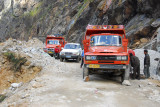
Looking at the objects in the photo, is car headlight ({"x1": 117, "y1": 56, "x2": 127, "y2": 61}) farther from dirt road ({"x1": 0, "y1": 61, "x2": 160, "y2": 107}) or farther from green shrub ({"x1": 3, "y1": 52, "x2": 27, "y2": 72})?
green shrub ({"x1": 3, "y1": 52, "x2": 27, "y2": 72})

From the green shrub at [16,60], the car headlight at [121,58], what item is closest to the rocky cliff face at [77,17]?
the green shrub at [16,60]

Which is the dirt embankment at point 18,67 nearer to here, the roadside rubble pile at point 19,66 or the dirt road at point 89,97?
the roadside rubble pile at point 19,66

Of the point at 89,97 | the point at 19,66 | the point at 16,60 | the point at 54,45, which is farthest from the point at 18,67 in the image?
the point at 89,97

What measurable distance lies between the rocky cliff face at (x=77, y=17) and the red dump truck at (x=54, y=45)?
7.75m

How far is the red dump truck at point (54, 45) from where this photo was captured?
19047 millimetres

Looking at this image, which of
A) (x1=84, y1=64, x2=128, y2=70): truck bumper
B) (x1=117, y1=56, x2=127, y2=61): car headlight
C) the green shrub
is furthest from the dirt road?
the green shrub

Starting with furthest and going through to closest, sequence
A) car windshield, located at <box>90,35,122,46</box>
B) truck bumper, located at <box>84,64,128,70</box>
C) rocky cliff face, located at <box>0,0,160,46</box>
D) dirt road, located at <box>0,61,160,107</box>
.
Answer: rocky cliff face, located at <box>0,0,160,46</box> → car windshield, located at <box>90,35,122,46</box> → truck bumper, located at <box>84,64,128,70</box> → dirt road, located at <box>0,61,160,107</box>

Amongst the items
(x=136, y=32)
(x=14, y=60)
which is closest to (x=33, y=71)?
(x=14, y=60)

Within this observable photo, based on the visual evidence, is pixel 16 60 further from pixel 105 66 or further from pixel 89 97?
pixel 89 97

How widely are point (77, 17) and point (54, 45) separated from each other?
2000 cm

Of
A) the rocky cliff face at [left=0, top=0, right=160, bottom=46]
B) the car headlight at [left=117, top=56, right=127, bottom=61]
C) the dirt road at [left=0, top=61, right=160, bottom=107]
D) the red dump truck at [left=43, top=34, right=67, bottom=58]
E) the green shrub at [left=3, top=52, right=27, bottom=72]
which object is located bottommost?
the dirt road at [left=0, top=61, right=160, bottom=107]

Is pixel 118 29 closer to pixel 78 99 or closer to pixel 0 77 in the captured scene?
pixel 78 99

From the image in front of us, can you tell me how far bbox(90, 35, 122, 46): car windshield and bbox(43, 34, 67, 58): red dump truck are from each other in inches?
412

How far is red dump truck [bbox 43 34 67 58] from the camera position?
19.0 metres
